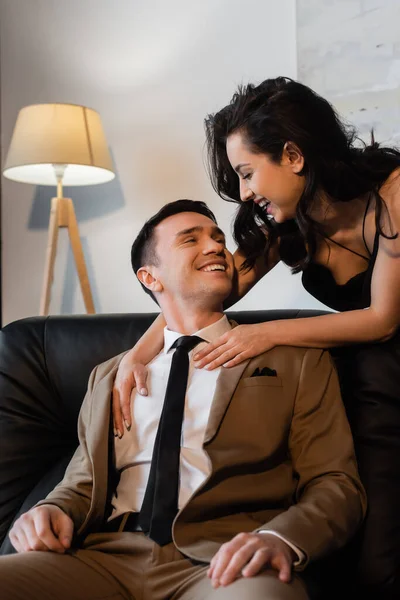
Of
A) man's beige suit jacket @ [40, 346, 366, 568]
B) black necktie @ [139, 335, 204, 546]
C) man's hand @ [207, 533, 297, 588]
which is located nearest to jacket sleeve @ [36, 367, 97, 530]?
man's beige suit jacket @ [40, 346, 366, 568]

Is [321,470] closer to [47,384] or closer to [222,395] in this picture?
[222,395]

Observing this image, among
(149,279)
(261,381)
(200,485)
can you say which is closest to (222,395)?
(261,381)

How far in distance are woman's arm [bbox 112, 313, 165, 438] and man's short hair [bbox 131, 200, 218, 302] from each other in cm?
18

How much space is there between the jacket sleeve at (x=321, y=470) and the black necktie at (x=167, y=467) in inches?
8.6

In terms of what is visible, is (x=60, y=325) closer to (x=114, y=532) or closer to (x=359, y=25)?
(x=114, y=532)

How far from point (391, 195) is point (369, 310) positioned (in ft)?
0.92

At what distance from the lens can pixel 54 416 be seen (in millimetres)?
1832

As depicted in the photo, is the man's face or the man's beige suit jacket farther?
the man's face

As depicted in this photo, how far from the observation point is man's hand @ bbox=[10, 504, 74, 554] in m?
1.35

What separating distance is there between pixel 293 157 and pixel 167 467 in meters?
0.76

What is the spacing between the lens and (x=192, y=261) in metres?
1.69

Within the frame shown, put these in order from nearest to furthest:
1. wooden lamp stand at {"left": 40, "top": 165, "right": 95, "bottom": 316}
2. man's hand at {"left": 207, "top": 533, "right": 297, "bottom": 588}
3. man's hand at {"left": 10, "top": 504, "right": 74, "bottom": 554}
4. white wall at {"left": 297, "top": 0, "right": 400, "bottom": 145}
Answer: man's hand at {"left": 207, "top": 533, "right": 297, "bottom": 588} → man's hand at {"left": 10, "top": 504, "right": 74, "bottom": 554} → white wall at {"left": 297, "top": 0, "right": 400, "bottom": 145} → wooden lamp stand at {"left": 40, "top": 165, "right": 95, "bottom": 316}

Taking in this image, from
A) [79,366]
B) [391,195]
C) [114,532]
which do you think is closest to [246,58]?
[391,195]

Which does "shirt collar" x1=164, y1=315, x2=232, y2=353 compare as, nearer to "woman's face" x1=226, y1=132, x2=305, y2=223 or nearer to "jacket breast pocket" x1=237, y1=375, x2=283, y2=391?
"jacket breast pocket" x1=237, y1=375, x2=283, y2=391
